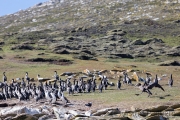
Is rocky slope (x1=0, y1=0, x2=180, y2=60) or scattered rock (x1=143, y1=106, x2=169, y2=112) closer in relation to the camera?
scattered rock (x1=143, y1=106, x2=169, y2=112)

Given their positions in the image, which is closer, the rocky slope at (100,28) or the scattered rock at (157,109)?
the scattered rock at (157,109)

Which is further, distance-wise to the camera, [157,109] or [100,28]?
[100,28]

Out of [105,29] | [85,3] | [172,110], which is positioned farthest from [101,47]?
[85,3]

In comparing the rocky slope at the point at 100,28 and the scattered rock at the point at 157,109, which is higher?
the rocky slope at the point at 100,28

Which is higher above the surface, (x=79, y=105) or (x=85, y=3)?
(x=85, y=3)

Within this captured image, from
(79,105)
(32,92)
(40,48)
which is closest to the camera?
(79,105)

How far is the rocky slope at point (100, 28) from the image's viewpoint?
80.7m

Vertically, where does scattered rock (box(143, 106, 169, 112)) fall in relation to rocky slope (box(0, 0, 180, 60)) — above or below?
below

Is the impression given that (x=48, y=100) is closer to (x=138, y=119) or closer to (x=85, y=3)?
(x=138, y=119)

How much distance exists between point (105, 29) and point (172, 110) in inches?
3750

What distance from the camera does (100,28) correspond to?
4601 inches

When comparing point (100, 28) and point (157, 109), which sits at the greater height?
point (100, 28)

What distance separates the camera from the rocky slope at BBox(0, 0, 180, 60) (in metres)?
80.7

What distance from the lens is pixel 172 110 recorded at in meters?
19.6
